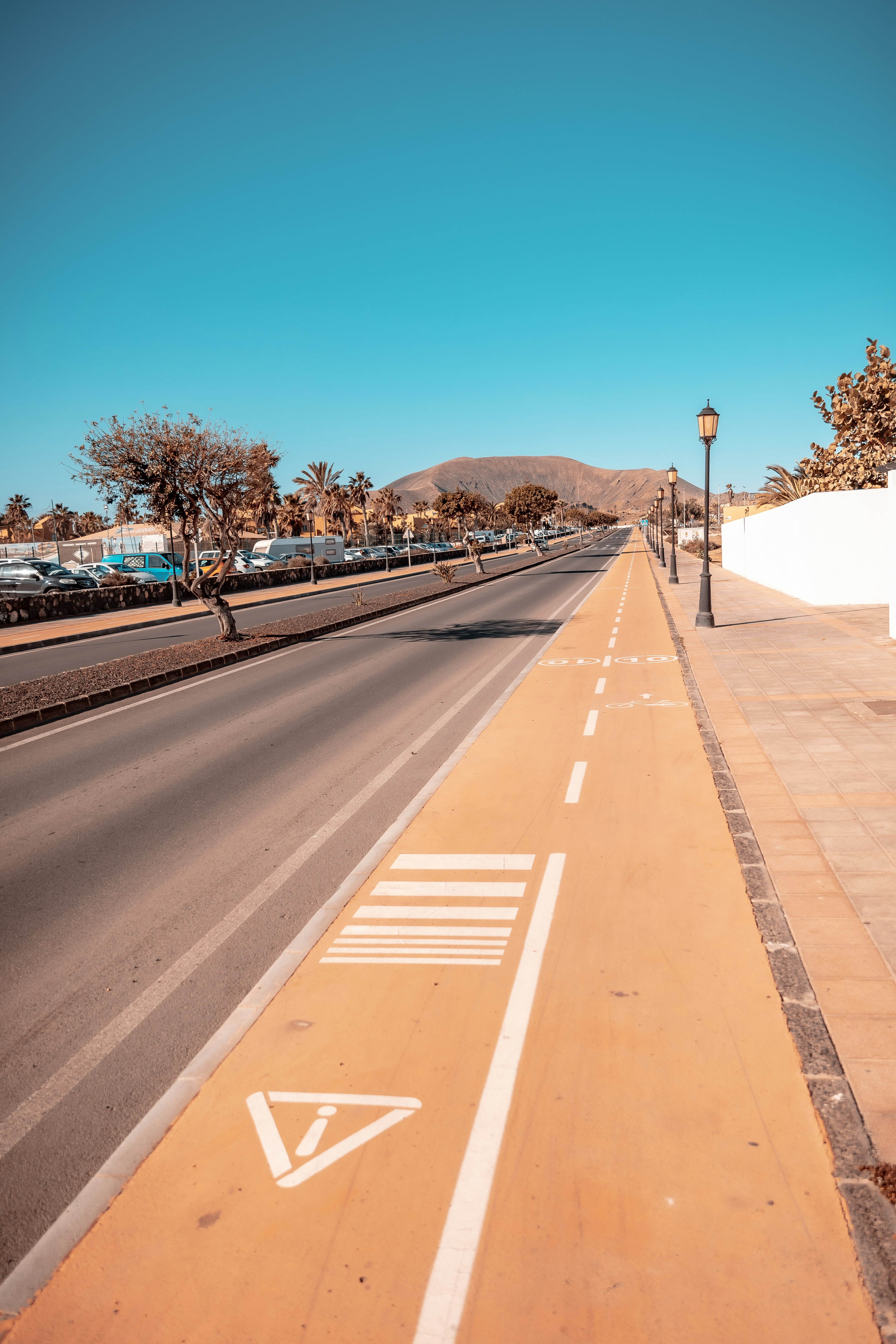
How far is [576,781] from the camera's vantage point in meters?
8.05

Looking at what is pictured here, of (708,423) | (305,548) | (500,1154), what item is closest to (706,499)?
(708,423)

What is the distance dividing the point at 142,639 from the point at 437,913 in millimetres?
19579

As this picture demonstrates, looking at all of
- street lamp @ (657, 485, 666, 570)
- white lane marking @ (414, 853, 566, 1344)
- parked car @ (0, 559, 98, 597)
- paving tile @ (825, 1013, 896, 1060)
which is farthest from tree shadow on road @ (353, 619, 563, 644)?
street lamp @ (657, 485, 666, 570)

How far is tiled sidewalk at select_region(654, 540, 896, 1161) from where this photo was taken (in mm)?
4031

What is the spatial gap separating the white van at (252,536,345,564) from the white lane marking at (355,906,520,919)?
5928 cm

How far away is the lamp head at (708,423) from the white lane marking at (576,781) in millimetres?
13788

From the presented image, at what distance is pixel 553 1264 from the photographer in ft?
9.27

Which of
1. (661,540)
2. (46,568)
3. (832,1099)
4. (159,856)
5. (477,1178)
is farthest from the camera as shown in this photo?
(661,540)

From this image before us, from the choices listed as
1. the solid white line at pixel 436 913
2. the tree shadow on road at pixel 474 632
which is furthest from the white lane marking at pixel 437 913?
the tree shadow on road at pixel 474 632

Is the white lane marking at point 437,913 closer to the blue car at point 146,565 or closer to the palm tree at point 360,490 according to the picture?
the blue car at point 146,565

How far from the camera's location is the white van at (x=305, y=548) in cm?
6425

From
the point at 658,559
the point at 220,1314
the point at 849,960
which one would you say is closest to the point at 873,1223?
the point at 849,960

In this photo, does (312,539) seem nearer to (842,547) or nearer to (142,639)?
(142,639)

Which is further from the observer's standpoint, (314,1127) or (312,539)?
(312,539)
